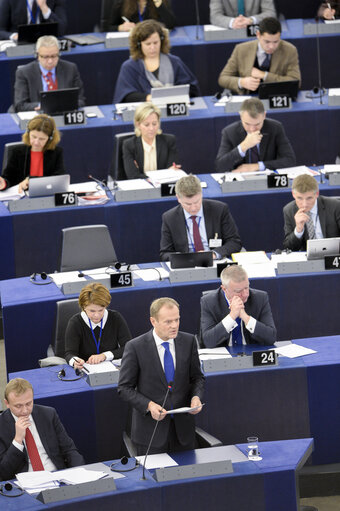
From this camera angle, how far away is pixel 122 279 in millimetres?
7105

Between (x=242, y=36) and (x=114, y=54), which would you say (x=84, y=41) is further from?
(x=242, y=36)

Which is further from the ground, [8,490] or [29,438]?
[29,438]

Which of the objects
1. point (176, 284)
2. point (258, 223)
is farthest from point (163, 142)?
point (176, 284)

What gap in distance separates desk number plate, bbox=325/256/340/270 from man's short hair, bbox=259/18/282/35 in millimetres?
2692

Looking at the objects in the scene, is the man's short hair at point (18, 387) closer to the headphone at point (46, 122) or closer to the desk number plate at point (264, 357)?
the desk number plate at point (264, 357)

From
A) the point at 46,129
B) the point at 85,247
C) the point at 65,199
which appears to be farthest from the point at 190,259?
the point at 46,129

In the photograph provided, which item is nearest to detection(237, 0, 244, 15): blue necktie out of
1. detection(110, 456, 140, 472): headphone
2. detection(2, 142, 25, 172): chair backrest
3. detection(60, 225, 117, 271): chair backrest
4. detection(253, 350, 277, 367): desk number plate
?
detection(2, 142, 25, 172): chair backrest

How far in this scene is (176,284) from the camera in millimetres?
7172

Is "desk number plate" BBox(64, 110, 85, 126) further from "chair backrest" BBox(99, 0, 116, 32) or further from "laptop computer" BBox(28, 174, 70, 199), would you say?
"chair backrest" BBox(99, 0, 116, 32)

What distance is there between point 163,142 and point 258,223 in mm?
895

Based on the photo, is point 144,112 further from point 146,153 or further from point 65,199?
point 65,199

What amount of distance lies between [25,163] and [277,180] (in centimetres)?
174

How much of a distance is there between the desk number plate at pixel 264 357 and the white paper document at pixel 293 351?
0.14 meters

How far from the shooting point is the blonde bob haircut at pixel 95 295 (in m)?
6.45
